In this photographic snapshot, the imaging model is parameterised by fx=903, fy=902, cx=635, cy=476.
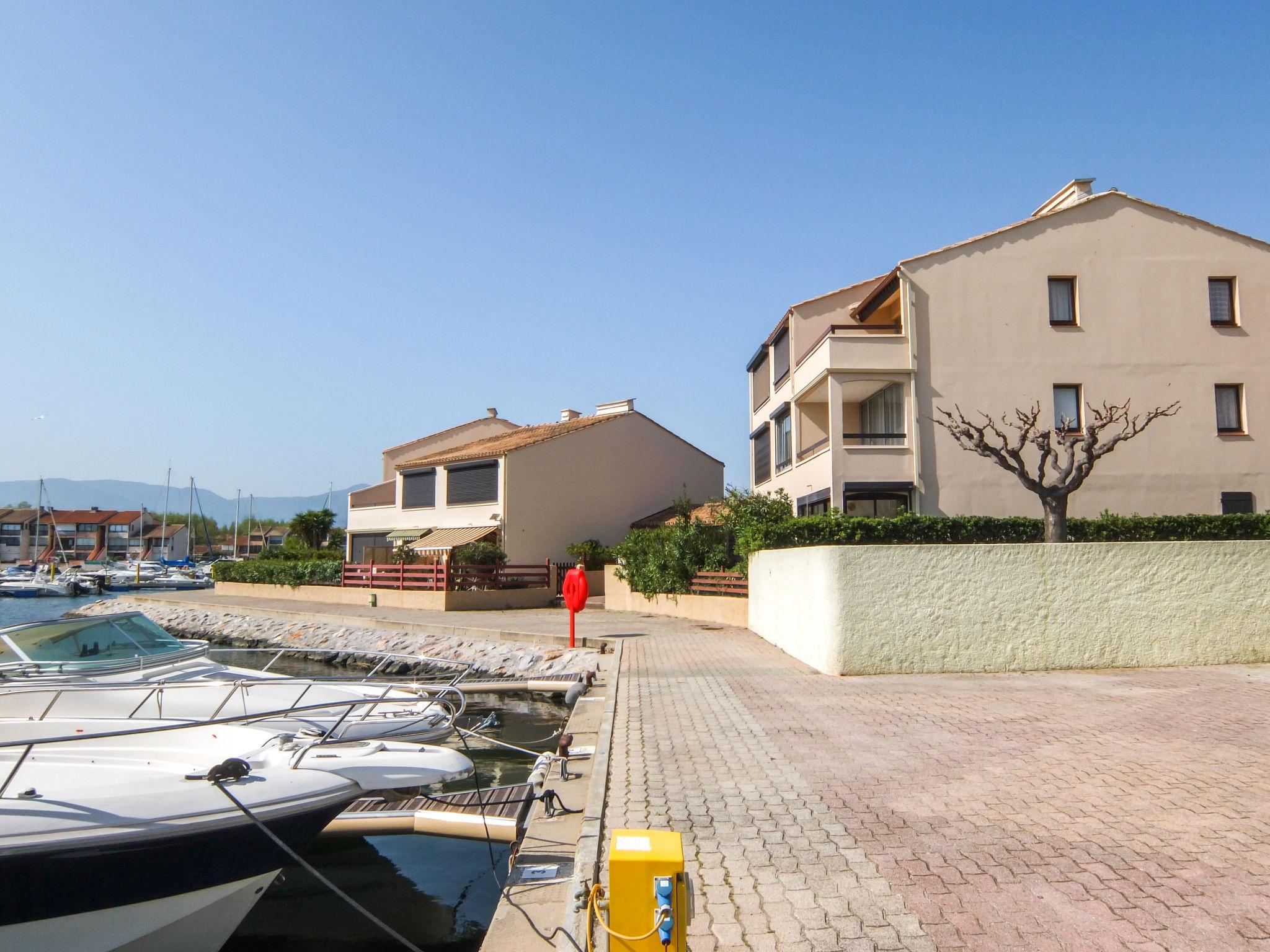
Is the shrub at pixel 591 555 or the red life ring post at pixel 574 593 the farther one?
the shrub at pixel 591 555

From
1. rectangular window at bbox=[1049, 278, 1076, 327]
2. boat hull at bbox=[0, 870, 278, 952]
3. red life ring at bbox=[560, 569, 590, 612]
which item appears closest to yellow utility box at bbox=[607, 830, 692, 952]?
boat hull at bbox=[0, 870, 278, 952]

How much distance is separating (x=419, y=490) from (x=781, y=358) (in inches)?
703

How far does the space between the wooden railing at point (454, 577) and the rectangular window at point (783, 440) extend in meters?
8.67

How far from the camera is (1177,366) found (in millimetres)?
22281

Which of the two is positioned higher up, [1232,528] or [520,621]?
[1232,528]

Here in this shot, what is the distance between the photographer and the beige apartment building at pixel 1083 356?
21922 millimetres

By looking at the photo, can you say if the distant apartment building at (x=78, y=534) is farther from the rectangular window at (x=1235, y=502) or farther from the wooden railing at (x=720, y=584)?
the rectangular window at (x=1235, y=502)

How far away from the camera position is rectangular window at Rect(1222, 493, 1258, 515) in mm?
21953

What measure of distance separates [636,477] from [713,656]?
22.5m

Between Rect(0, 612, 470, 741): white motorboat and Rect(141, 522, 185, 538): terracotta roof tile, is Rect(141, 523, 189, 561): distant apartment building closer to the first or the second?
Rect(141, 522, 185, 538): terracotta roof tile

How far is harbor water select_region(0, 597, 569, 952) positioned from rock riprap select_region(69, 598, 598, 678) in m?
3.16

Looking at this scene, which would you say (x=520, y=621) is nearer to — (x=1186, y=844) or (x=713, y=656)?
(x=713, y=656)

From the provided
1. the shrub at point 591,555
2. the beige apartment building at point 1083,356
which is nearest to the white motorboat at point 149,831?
the beige apartment building at point 1083,356

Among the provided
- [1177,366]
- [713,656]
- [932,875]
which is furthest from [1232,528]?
[932,875]
